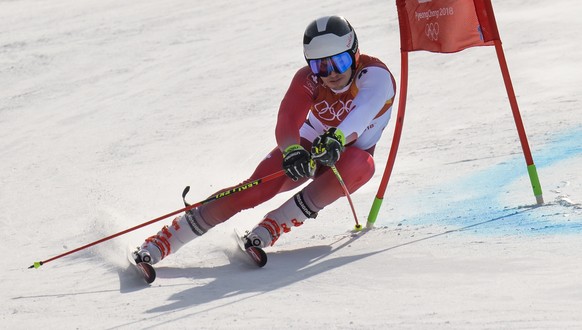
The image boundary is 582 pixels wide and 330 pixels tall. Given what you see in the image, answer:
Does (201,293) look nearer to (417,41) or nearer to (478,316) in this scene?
(478,316)

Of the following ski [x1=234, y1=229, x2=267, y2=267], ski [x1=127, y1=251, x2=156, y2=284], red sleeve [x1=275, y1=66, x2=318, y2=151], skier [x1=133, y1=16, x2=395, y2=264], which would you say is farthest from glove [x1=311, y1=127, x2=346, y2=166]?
ski [x1=127, y1=251, x2=156, y2=284]

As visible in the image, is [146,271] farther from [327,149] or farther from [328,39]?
[328,39]

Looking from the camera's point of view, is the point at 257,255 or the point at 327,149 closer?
the point at 257,255

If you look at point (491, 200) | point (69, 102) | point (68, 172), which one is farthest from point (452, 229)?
point (69, 102)

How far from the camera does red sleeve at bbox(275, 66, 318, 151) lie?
517cm

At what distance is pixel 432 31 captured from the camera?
18.1 feet

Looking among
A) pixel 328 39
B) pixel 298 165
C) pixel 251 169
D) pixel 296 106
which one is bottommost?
pixel 251 169

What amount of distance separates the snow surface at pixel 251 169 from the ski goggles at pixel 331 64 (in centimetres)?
93

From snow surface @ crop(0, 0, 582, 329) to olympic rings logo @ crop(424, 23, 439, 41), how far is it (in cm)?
104

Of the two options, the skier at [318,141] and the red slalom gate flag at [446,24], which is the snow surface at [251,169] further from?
the red slalom gate flag at [446,24]

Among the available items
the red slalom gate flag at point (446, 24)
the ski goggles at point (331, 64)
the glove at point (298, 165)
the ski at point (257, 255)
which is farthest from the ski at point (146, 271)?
the red slalom gate flag at point (446, 24)

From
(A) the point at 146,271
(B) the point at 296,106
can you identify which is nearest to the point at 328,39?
(B) the point at 296,106

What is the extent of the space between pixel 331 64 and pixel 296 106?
1.13 ft

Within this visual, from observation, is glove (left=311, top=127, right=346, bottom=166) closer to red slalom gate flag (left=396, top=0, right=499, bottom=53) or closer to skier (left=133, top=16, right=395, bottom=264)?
skier (left=133, top=16, right=395, bottom=264)
